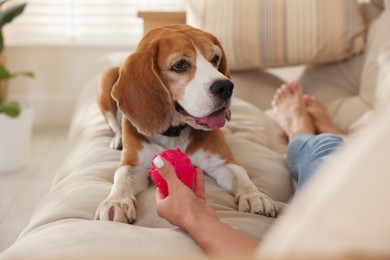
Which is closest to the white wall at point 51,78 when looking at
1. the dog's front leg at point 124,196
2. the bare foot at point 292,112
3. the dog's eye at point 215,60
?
the bare foot at point 292,112

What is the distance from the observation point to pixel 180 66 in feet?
4.51

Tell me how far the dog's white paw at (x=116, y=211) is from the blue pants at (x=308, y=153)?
0.35 metres

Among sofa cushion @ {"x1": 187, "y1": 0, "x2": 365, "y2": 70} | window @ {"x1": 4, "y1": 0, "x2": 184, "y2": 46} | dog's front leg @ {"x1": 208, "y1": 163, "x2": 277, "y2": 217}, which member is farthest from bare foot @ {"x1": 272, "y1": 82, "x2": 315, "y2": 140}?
window @ {"x1": 4, "y1": 0, "x2": 184, "y2": 46}

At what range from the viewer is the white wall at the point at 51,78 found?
3.39 meters

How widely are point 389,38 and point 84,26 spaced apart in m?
1.90

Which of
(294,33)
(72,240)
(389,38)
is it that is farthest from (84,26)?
(72,240)

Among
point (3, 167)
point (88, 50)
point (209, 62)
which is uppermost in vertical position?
point (209, 62)

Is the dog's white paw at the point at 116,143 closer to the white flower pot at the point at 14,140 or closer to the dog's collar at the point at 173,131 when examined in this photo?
the dog's collar at the point at 173,131

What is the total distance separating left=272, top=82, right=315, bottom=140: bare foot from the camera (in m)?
1.83

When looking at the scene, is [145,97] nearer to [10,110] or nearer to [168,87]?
[168,87]

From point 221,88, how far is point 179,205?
42 cm

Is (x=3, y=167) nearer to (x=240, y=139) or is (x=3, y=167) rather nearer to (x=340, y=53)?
(x=240, y=139)

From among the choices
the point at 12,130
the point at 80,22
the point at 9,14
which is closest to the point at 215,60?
the point at 9,14

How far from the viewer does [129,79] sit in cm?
136
